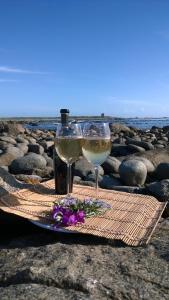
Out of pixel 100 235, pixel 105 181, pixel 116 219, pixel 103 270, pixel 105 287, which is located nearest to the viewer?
pixel 105 287

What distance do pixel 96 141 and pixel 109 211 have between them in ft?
1.44

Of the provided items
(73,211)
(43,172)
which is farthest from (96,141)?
(43,172)

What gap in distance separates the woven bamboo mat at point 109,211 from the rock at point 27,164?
6.43 m

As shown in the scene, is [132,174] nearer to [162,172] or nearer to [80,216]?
[162,172]

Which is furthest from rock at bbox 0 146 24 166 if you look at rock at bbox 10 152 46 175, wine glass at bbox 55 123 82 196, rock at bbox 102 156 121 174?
wine glass at bbox 55 123 82 196

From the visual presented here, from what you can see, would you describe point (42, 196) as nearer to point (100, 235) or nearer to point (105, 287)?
point (100, 235)

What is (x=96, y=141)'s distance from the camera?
2.78 m

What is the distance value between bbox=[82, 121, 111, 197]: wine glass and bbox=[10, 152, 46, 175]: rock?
670cm

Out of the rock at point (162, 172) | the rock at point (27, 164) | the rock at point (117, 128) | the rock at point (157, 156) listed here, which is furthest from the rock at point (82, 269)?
the rock at point (117, 128)

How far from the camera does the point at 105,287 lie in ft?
5.98

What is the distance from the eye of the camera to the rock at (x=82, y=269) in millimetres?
1782

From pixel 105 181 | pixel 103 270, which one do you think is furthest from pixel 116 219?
pixel 105 181

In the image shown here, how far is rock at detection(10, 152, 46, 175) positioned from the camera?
9641 mm

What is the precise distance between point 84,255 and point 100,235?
212mm
